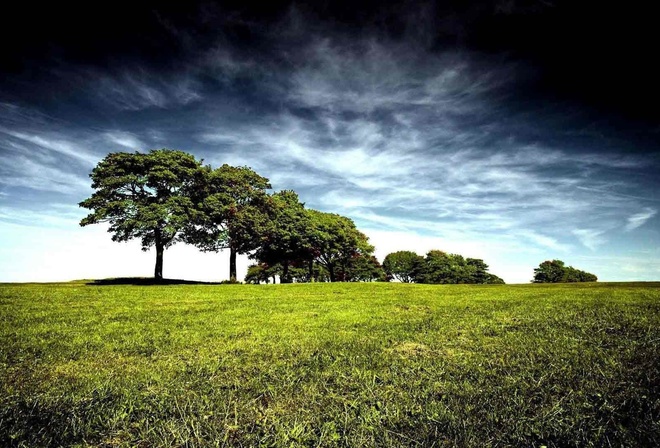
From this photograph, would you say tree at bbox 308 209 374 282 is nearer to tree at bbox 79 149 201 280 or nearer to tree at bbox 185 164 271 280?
tree at bbox 185 164 271 280

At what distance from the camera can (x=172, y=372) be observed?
670 centimetres

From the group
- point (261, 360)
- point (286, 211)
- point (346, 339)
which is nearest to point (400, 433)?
point (261, 360)

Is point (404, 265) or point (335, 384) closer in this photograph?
point (335, 384)

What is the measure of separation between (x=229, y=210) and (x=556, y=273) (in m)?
125

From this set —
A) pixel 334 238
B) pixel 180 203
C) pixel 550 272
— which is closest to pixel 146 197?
pixel 180 203

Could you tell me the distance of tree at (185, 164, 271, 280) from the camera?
3784 centimetres

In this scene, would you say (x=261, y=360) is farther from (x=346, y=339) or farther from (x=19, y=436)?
Result: (x=19, y=436)

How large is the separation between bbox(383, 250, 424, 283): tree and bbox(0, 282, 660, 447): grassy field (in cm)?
10352

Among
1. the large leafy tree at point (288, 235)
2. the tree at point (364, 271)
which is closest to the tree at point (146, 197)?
the large leafy tree at point (288, 235)

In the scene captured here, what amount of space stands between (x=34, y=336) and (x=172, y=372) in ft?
20.9

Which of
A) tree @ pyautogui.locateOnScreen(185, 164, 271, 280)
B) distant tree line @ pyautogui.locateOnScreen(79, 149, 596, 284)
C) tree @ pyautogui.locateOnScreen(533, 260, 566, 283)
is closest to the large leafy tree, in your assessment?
distant tree line @ pyautogui.locateOnScreen(79, 149, 596, 284)

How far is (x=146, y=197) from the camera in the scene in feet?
118

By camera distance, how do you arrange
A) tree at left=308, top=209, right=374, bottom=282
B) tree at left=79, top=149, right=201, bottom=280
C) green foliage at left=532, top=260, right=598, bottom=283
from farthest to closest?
1. green foliage at left=532, top=260, right=598, bottom=283
2. tree at left=308, top=209, right=374, bottom=282
3. tree at left=79, top=149, right=201, bottom=280

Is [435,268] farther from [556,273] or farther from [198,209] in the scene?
[198,209]
